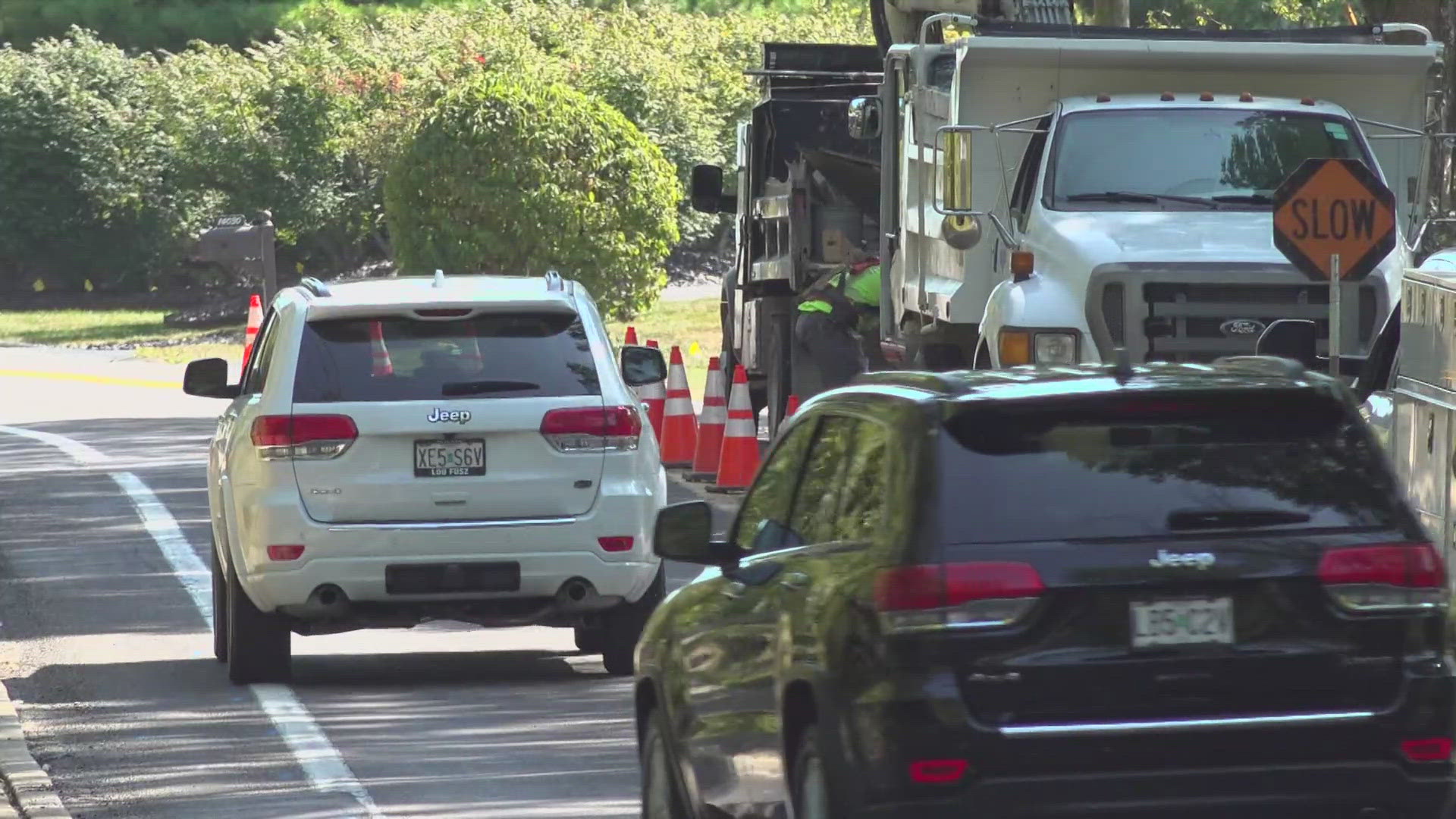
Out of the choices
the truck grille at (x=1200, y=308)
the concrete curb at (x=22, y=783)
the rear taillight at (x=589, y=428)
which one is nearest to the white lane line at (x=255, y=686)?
the concrete curb at (x=22, y=783)

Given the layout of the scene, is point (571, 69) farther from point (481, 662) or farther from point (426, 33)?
point (481, 662)

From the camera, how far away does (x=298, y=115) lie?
4775 cm

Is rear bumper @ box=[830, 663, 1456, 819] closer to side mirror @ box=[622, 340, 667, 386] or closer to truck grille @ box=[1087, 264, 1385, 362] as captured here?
side mirror @ box=[622, 340, 667, 386]

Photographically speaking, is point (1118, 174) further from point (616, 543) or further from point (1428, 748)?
point (1428, 748)

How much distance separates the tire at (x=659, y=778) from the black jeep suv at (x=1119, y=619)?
101 centimetres

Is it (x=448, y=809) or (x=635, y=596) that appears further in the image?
(x=635, y=596)

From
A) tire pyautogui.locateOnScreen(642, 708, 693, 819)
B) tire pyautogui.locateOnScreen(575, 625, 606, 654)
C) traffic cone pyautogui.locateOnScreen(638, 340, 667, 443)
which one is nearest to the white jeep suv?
tire pyautogui.locateOnScreen(575, 625, 606, 654)

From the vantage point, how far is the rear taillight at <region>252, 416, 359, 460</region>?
36.2 ft

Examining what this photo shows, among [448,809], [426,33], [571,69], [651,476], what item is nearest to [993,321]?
[651,476]

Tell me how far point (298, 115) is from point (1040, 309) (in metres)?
34.8

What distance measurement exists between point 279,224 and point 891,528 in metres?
42.0

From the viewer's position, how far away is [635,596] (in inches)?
449

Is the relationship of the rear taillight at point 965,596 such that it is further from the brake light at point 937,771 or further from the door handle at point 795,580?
the door handle at point 795,580

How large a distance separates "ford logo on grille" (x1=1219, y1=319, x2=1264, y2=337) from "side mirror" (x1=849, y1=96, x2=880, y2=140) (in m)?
4.18
